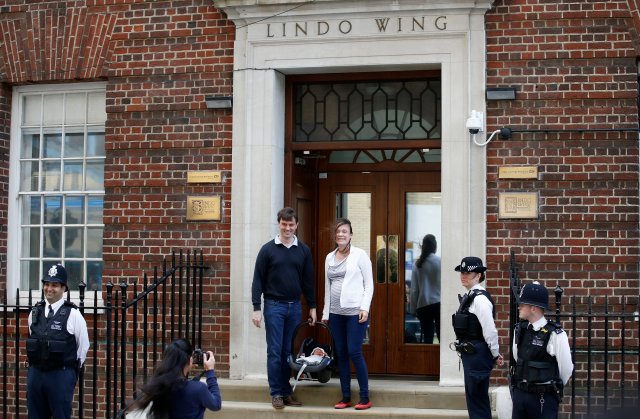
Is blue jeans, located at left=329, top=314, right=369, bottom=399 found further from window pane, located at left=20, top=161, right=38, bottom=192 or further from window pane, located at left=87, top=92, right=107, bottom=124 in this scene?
window pane, located at left=20, top=161, right=38, bottom=192

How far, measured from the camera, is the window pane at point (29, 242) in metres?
11.4

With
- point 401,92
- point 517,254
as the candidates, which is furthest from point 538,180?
point 401,92

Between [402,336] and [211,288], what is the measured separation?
81.6 inches

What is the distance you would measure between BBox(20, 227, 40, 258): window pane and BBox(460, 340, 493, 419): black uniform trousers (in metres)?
5.43

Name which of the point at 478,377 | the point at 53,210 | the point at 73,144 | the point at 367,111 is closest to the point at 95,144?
Result: the point at 73,144

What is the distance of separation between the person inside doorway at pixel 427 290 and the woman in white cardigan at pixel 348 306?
1.60m

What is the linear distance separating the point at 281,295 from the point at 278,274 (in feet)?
0.63

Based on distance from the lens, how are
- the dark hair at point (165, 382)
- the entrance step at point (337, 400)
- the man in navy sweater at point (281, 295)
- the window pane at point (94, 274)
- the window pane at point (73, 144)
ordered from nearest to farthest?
the dark hair at point (165, 382), the entrance step at point (337, 400), the man in navy sweater at point (281, 295), the window pane at point (94, 274), the window pane at point (73, 144)

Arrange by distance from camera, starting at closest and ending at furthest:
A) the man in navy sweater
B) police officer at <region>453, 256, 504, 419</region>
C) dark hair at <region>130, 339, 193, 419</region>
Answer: dark hair at <region>130, 339, 193, 419</region> → police officer at <region>453, 256, 504, 419</region> → the man in navy sweater

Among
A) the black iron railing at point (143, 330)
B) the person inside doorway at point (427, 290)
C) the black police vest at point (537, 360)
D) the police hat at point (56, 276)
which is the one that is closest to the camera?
the black police vest at point (537, 360)

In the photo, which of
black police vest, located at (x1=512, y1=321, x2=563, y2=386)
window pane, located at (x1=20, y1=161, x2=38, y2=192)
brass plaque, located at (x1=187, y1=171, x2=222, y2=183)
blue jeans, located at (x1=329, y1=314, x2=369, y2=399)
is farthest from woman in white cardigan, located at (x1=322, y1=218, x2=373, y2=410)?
window pane, located at (x1=20, y1=161, x2=38, y2=192)

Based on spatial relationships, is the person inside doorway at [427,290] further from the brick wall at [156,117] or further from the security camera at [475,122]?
the brick wall at [156,117]

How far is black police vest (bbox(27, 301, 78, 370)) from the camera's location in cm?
810

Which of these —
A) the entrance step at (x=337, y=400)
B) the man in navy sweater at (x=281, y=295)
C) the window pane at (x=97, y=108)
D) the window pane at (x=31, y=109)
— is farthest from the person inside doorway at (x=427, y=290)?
the window pane at (x=31, y=109)
